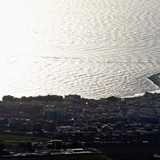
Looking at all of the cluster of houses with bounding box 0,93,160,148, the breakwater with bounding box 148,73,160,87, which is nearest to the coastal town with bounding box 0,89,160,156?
the cluster of houses with bounding box 0,93,160,148

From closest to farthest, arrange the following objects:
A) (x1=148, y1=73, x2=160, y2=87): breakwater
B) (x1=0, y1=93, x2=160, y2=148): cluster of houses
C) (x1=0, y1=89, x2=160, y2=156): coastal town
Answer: (x1=0, y1=89, x2=160, y2=156): coastal town → (x1=0, y1=93, x2=160, y2=148): cluster of houses → (x1=148, y1=73, x2=160, y2=87): breakwater

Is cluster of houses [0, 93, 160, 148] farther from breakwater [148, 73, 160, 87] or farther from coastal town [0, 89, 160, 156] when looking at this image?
breakwater [148, 73, 160, 87]

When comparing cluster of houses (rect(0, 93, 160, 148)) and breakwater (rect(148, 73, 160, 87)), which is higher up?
breakwater (rect(148, 73, 160, 87))

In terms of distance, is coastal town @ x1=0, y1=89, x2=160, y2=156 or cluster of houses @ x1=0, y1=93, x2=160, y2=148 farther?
cluster of houses @ x1=0, y1=93, x2=160, y2=148

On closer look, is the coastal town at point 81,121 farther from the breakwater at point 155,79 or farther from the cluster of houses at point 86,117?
the breakwater at point 155,79

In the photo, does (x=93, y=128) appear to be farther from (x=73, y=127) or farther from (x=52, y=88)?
(x=52, y=88)

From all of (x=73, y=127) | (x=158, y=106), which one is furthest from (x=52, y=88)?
(x=73, y=127)

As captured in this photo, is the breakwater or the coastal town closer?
the coastal town

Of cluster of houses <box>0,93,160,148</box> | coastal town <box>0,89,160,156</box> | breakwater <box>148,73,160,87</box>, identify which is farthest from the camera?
breakwater <box>148,73,160,87</box>

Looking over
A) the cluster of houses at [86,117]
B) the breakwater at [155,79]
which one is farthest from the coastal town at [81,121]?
the breakwater at [155,79]
